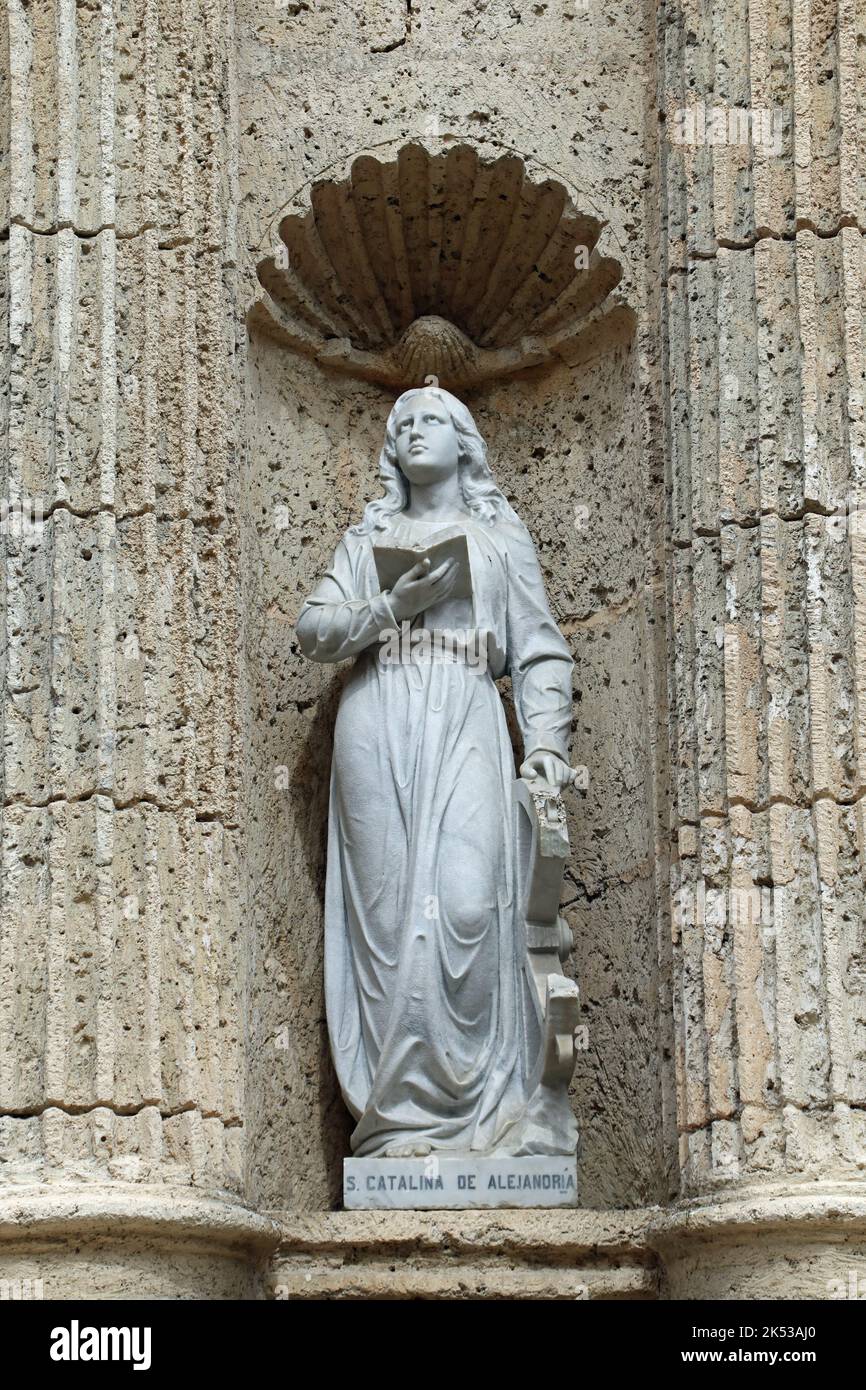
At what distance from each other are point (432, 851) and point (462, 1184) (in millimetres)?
793

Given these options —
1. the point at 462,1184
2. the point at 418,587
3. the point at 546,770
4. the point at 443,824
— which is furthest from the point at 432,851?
the point at 462,1184

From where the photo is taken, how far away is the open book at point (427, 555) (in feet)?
20.2

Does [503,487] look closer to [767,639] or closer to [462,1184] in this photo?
[767,639]

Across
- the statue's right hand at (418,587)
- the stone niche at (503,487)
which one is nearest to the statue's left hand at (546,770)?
the stone niche at (503,487)

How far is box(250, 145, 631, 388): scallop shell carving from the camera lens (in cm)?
665

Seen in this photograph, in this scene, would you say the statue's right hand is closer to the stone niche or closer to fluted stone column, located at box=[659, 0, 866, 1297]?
the stone niche

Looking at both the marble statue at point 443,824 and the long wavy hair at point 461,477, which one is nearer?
the marble statue at point 443,824

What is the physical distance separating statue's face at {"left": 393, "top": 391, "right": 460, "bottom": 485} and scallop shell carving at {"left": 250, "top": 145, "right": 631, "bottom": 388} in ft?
1.31

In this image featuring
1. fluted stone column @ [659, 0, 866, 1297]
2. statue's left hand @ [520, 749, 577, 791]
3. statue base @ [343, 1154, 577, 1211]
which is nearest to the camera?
fluted stone column @ [659, 0, 866, 1297]

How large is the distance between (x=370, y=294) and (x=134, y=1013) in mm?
2275

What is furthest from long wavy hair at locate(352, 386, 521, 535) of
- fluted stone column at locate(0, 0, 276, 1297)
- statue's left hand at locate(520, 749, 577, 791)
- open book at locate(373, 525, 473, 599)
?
statue's left hand at locate(520, 749, 577, 791)

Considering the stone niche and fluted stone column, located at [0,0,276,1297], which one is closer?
fluted stone column, located at [0,0,276,1297]

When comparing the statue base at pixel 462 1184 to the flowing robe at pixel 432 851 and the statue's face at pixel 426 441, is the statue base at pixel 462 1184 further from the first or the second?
the statue's face at pixel 426 441

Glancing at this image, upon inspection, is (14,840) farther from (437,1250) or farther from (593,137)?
(593,137)
